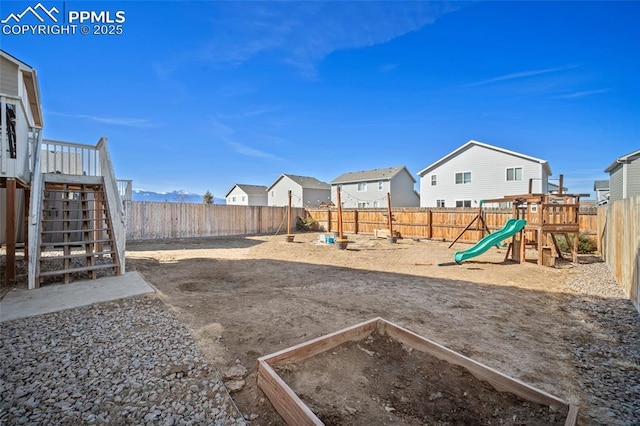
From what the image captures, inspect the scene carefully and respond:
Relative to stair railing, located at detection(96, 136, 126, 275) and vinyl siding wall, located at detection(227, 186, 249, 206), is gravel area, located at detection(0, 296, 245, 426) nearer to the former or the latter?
stair railing, located at detection(96, 136, 126, 275)

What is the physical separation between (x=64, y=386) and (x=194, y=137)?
58.6ft

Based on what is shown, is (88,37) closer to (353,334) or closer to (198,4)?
(198,4)

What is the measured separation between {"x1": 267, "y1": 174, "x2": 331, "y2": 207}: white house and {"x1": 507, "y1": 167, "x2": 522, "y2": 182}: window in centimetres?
1882

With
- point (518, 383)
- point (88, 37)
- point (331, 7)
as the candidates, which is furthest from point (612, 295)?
point (88, 37)

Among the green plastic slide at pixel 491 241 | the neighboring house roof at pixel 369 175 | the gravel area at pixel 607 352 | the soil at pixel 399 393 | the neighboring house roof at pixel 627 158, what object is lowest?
the gravel area at pixel 607 352

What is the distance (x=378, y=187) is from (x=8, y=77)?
24.5 meters

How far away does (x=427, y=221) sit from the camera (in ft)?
46.4

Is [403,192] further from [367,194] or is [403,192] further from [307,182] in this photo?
[307,182]

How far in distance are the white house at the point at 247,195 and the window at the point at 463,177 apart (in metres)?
23.2

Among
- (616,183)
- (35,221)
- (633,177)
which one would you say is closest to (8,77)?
(35,221)

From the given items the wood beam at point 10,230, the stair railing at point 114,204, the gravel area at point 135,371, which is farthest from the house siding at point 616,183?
the wood beam at point 10,230

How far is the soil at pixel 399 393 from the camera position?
1.88m

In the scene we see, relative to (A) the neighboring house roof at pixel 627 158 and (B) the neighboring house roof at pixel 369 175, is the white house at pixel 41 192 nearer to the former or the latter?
(A) the neighboring house roof at pixel 627 158
